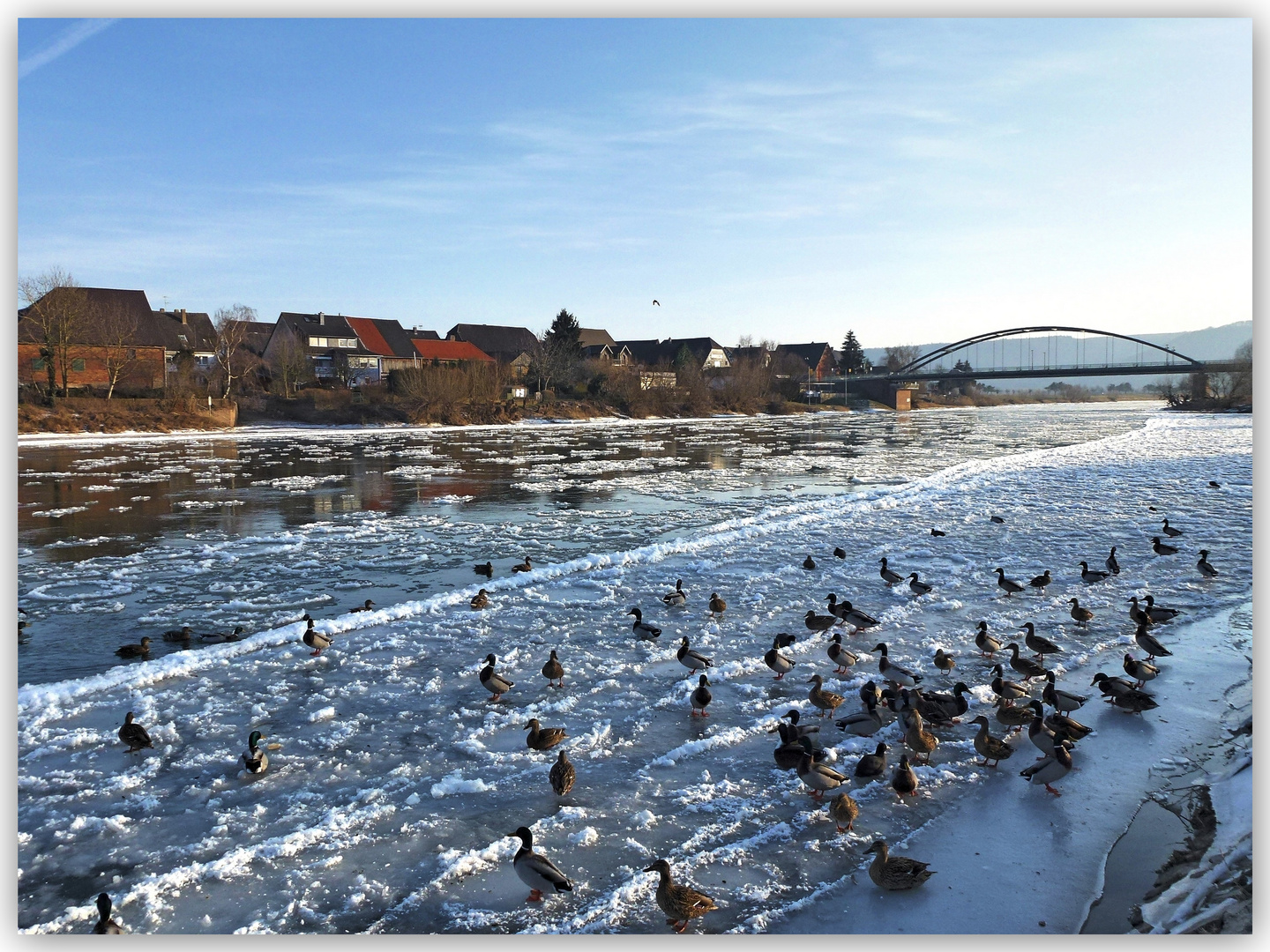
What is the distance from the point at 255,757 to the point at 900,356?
514 feet

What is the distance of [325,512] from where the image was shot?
1989cm

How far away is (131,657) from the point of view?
9.17 meters

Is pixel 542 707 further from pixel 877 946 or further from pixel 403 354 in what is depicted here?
pixel 403 354

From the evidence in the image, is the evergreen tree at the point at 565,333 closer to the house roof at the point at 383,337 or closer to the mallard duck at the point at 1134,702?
the house roof at the point at 383,337

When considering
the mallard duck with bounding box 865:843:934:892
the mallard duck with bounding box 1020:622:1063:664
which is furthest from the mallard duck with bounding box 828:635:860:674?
the mallard duck with bounding box 865:843:934:892

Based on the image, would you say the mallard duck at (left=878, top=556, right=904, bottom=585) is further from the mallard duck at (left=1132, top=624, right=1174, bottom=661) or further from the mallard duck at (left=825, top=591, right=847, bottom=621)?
the mallard duck at (left=1132, top=624, right=1174, bottom=661)

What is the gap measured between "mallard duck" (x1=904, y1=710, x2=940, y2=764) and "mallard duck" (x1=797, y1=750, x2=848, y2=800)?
3.04 ft

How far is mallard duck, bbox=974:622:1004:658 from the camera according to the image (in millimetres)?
8953

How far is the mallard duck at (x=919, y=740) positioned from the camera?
6.50 meters

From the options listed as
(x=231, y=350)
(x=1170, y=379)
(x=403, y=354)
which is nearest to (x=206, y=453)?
(x=231, y=350)

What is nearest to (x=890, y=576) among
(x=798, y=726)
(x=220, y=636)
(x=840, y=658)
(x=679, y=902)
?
(x=840, y=658)

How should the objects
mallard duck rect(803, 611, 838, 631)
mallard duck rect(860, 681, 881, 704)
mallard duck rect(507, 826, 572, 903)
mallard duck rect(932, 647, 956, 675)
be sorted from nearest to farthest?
mallard duck rect(507, 826, 572, 903), mallard duck rect(860, 681, 881, 704), mallard duck rect(932, 647, 956, 675), mallard duck rect(803, 611, 838, 631)

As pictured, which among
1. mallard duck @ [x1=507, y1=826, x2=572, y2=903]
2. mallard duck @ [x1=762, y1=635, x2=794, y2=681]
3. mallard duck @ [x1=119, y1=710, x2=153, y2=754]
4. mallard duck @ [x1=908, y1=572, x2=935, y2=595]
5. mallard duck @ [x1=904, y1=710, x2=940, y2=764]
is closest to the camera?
mallard duck @ [x1=507, y1=826, x2=572, y2=903]

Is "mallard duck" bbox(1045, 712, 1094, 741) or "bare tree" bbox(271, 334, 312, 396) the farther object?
"bare tree" bbox(271, 334, 312, 396)
